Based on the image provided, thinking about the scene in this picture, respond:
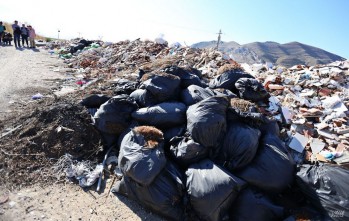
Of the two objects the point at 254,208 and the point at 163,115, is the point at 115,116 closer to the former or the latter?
the point at 163,115

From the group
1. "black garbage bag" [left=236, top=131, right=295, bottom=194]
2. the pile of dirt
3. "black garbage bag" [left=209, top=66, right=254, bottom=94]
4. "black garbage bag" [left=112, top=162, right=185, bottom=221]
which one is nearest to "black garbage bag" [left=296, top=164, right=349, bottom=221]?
"black garbage bag" [left=236, top=131, right=295, bottom=194]

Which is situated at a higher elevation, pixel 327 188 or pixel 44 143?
pixel 327 188

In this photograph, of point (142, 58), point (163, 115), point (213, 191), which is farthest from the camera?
point (142, 58)

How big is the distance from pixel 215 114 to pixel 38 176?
1881mm

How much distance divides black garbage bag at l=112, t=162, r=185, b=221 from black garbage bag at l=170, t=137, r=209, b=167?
0.51 feet

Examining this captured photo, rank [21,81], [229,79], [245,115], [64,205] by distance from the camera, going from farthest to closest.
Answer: [21,81] → [229,79] → [245,115] → [64,205]

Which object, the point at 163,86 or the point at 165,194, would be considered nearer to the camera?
the point at 165,194

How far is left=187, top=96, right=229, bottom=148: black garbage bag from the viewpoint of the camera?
2.40 m

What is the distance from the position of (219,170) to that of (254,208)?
40 cm

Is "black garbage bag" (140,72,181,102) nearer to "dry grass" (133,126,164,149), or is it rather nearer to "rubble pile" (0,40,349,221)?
"rubble pile" (0,40,349,221)

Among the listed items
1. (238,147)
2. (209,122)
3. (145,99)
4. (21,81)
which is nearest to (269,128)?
(238,147)

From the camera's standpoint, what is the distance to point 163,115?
2.77 m

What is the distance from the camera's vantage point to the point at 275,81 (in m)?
4.52

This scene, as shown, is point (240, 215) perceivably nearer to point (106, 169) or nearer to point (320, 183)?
point (320, 183)
